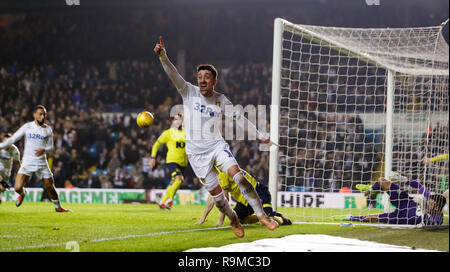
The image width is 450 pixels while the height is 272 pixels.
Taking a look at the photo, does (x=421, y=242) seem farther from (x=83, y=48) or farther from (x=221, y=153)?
(x=83, y=48)

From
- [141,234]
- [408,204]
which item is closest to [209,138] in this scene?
[141,234]

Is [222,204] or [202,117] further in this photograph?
[222,204]

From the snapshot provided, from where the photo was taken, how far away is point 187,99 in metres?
6.29

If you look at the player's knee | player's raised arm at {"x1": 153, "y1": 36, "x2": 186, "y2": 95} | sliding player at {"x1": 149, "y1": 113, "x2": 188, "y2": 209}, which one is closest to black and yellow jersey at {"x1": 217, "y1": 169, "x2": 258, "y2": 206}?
the player's knee

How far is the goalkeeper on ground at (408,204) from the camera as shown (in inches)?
339

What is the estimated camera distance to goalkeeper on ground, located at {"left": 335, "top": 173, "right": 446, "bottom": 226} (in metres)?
8.61

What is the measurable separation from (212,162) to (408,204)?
3.99 m

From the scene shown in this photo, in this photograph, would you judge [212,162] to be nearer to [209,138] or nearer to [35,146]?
[209,138]

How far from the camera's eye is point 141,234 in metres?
7.12

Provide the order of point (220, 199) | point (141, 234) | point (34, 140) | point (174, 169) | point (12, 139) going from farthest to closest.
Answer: point (174, 169) → point (34, 140) → point (12, 139) → point (141, 234) → point (220, 199)

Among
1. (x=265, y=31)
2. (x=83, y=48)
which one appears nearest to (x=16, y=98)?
(x=83, y=48)

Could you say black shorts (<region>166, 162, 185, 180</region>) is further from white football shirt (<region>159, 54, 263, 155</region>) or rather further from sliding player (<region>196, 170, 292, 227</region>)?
white football shirt (<region>159, 54, 263, 155</region>)

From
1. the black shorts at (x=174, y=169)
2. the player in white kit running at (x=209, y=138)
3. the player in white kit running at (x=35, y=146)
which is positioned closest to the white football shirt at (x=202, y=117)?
the player in white kit running at (x=209, y=138)
